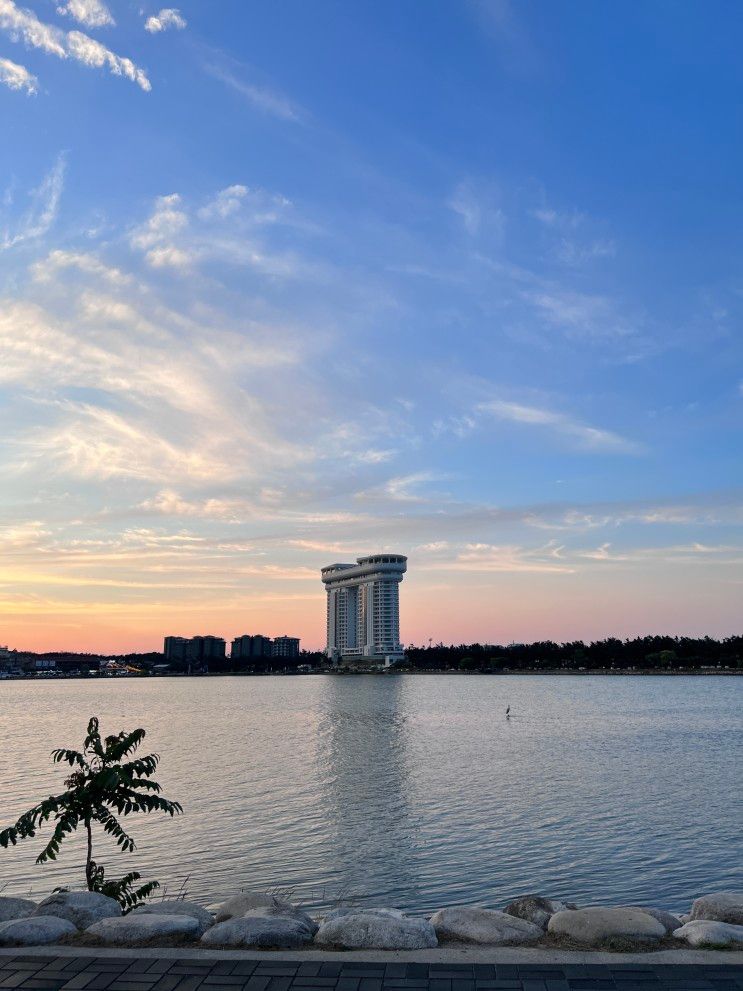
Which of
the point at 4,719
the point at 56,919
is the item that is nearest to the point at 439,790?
the point at 56,919

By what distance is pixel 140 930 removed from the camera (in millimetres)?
10930

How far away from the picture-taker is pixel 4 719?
4387 inches

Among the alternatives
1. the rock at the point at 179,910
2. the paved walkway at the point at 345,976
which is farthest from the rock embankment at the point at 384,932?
the rock at the point at 179,910

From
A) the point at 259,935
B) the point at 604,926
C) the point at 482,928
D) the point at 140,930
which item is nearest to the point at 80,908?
the point at 140,930

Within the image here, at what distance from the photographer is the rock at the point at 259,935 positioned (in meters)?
10.7

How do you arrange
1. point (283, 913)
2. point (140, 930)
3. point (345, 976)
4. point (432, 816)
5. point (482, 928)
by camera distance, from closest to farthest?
point (345, 976), point (140, 930), point (482, 928), point (283, 913), point (432, 816)

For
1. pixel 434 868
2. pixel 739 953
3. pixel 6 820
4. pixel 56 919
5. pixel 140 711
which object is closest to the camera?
pixel 739 953

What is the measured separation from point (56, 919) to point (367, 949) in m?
4.66

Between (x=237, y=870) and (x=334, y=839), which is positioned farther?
(x=334, y=839)

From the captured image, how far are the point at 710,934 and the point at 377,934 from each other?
453 centimetres

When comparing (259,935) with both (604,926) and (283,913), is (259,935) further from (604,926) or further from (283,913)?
(604,926)

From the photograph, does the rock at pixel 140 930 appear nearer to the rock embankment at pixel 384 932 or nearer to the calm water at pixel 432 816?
the rock embankment at pixel 384 932

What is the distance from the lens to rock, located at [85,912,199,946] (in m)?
10.8

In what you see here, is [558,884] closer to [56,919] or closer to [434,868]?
[434,868]
